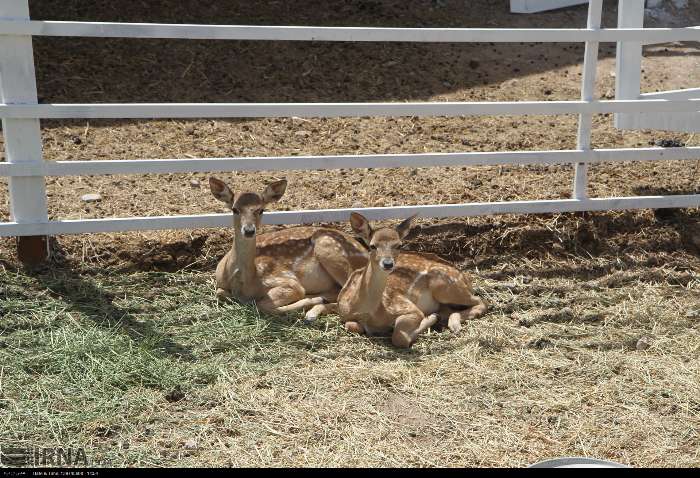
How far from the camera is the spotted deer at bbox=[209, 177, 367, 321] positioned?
6.35m

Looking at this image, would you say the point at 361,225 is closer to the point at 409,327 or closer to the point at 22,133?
the point at 409,327

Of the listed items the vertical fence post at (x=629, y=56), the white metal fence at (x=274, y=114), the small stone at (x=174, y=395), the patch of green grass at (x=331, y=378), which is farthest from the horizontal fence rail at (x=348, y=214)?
the small stone at (x=174, y=395)

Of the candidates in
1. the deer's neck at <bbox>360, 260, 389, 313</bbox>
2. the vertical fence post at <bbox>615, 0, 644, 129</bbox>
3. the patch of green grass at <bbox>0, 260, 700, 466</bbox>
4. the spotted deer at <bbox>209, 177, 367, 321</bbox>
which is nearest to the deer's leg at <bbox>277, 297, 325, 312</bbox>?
the spotted deer at <bbox>209, 177, 367, 321</bbox>

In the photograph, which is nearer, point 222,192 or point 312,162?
point 222,192

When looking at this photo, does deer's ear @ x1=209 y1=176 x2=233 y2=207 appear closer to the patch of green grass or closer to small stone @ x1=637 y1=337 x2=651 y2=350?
the patch of green grass

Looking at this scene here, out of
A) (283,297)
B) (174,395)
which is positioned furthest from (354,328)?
(174,395)

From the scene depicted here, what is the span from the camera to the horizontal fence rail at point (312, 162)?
639cm

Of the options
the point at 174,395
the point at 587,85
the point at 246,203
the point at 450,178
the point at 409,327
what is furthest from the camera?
the point at 450,178

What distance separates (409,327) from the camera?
241 inches

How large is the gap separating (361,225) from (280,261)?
2.45ft

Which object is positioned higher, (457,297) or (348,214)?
(348,214)

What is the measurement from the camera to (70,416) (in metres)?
4.89

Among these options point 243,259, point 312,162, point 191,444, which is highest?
point 312,162

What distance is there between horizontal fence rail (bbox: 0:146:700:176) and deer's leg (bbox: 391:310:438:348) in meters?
1.14
